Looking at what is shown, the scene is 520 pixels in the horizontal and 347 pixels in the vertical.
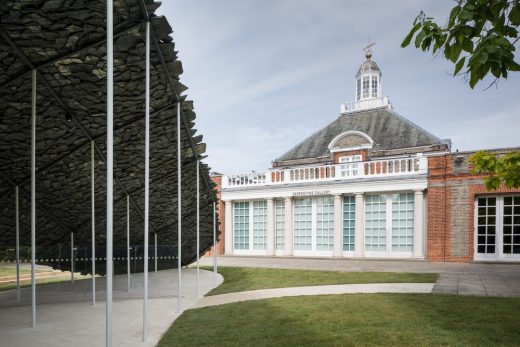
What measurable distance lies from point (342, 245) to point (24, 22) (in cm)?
1870

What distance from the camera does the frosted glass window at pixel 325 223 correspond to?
2227 cm

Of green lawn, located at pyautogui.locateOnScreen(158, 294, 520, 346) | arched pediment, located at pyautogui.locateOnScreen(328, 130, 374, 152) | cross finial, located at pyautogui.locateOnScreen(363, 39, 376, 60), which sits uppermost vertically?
cross finial, located at pyautogui.locateOnScreen(363, 39, 376, 60)

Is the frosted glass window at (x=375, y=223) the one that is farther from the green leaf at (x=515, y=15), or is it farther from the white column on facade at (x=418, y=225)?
the green leaf at (x=515, y=15)

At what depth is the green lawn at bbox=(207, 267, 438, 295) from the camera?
13.0 meters

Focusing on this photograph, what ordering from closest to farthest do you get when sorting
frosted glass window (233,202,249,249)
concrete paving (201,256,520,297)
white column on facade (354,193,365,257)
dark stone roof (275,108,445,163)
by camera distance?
concrete paving (201,256,520,297)
white column on facade (354,193,365,257)
frosted glass window (233,202,249,249)
dark stone roof (275,108,445,163)

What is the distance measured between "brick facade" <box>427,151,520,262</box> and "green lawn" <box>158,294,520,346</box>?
940cm

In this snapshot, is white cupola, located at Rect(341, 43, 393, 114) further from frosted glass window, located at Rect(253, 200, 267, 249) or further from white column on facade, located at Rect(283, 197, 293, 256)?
frosted glass window, located at Rect(253, 200, 267, 249)

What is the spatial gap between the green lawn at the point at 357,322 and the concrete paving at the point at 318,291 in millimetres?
838

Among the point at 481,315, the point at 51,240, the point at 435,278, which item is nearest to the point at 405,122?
the point at 435,278

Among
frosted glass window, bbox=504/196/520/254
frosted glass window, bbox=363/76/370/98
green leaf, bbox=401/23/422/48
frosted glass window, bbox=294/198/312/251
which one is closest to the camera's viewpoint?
Result: green leaf, bbox=401/23/422/48

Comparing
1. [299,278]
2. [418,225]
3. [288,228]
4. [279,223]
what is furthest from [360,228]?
[299,278]

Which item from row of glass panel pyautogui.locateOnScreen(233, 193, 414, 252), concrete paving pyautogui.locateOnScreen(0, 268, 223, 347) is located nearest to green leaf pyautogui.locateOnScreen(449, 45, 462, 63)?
concrete paving pyautogui.locateOnScreen(0, 268, 223, 347)

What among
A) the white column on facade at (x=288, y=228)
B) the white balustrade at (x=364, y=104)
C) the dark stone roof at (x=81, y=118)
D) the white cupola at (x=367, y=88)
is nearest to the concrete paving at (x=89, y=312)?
the dark stone roof at (x=81, y=118)

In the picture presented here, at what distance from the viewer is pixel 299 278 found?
14273 mm
